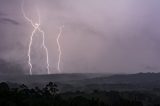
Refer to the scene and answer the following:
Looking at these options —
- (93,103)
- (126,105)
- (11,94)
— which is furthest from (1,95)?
(126,105)

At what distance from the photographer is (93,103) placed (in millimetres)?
155875

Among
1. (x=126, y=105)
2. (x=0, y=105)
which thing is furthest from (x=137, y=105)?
(x=0, y=105)

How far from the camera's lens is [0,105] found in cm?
12562

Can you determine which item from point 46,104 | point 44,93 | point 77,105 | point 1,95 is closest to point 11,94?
point 1,95

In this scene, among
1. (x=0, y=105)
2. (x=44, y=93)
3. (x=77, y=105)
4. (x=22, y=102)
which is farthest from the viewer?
(x=44, y=93)

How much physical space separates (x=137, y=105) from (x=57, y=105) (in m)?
60.8

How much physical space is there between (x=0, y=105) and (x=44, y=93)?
71.2 meters

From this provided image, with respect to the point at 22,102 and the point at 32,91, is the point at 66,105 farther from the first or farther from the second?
the point at 32,91

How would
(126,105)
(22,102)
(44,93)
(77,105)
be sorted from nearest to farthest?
(22,102) < (77,105) < (126,105) < (44,93)

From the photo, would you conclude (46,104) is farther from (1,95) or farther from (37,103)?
(1,95)

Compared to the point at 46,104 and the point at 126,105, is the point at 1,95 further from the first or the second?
the point at 126,105

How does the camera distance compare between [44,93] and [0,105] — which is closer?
[0,105]

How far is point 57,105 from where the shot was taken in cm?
14362

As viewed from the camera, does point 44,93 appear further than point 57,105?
Yes
